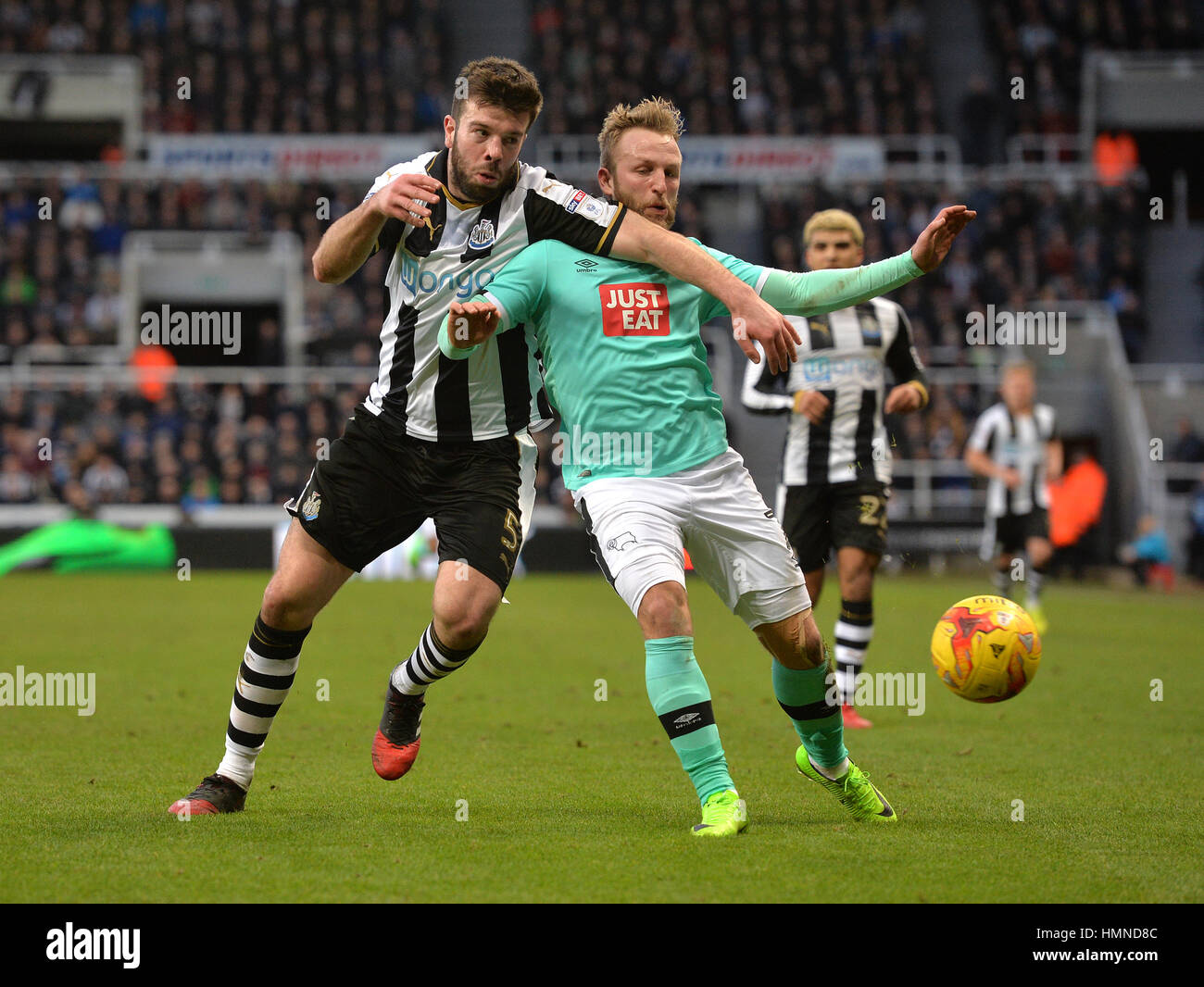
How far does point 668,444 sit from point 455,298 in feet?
3.00

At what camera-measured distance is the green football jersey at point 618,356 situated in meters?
4.97

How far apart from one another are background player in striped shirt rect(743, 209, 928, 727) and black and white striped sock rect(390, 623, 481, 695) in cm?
275

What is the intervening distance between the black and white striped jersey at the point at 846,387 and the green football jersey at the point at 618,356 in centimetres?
Result: 283

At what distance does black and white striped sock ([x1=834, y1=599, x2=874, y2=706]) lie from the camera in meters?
7.75

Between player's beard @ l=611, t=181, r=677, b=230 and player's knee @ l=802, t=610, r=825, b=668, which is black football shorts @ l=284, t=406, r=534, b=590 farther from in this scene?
player's knee @ l=802, t=610, r=825, b=668

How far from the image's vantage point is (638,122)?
5.02 m

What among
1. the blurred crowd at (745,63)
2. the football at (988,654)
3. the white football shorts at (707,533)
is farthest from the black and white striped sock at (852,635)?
the blurred crowd at (745,63)

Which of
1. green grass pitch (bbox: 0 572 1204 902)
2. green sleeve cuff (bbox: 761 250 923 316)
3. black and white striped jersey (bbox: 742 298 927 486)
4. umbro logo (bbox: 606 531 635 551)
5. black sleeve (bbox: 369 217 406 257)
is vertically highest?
black sleeve (bbox: 369 217 406 257)

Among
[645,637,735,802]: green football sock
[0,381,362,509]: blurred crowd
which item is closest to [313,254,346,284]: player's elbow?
[645,637,735,802]: green football sock

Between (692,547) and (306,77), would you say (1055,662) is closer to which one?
(692,547)

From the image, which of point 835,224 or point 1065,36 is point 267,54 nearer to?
point 1065,36

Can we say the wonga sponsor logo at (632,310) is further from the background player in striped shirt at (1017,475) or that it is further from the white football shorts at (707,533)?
the background player in striped shirt at (1017,475)
